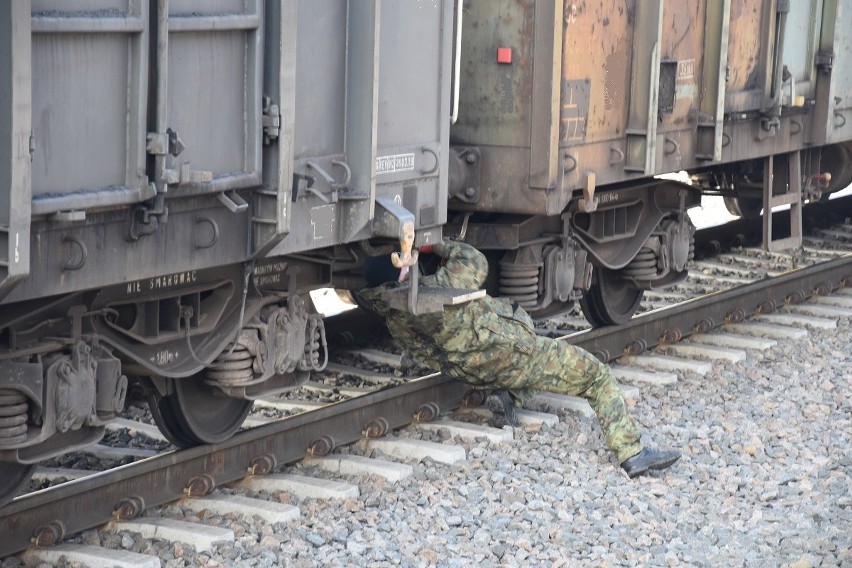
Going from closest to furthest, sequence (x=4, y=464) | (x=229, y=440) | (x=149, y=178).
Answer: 1. (x=149, y=178)
2. (x=4, y=464)
3. (x=229, y=440)

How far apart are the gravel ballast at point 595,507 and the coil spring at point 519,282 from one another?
96 centimetres

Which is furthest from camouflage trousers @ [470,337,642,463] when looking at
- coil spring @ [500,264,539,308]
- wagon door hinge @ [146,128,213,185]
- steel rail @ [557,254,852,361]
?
wagon door hinge @ [146,128,213,185]

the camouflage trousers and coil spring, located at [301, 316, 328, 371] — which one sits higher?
coil spring, located at [301, 316, 328, 371]

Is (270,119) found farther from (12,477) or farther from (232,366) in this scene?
(12,477)

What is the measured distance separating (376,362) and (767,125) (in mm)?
3509

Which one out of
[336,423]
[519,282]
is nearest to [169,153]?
[336,423]

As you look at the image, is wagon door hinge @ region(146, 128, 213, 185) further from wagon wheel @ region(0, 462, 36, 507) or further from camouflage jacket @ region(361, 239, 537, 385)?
camouflage jacket @ region(361, 239, 537, 385)

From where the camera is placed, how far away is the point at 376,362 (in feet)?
30.3

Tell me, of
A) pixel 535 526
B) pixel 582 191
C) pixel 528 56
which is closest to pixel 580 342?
pixel 582 191

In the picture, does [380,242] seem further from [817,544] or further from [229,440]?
[817,544]

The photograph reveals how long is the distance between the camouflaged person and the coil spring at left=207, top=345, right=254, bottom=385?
38.5 inches

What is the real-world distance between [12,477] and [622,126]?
4530 millimetres

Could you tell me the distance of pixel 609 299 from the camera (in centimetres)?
1034

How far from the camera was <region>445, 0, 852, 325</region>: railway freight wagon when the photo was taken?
8.32 metres
